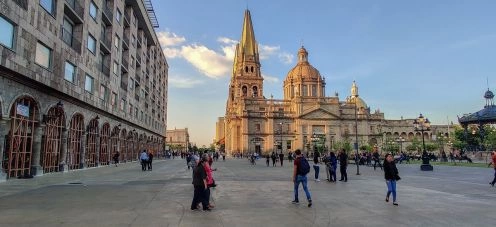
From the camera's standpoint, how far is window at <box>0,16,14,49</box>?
16.4 m

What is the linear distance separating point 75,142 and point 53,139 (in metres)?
3.95

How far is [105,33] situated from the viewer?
33906mm

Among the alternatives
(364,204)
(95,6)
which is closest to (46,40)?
(95,6)

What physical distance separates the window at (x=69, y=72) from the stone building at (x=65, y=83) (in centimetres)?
7

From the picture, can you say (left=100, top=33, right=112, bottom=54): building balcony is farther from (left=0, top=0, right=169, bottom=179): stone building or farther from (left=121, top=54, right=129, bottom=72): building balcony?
(left=121, top=54, right=129, bottom=72): building balcony

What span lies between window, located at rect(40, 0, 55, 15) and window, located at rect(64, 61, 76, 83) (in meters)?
3.59

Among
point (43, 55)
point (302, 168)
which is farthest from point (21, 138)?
point (302, 168)

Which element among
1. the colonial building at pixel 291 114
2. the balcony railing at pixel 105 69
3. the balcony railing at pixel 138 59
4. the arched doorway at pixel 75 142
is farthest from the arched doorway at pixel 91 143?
the colonial building at pixel 291 114

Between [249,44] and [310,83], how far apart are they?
22.1m

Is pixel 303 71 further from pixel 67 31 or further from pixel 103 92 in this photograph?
pixel 67 31

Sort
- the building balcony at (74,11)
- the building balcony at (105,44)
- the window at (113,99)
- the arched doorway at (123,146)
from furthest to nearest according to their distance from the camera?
the arched doorway at (123,146), the window at (113,99), the building balcony at (105,44), the building balcony at (74,11)

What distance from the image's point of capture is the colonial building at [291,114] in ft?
327

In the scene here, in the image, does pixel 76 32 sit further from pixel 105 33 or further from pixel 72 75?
pixel 105 33

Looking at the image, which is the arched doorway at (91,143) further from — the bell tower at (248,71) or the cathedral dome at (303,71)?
the cathedral dome at (303,71)
